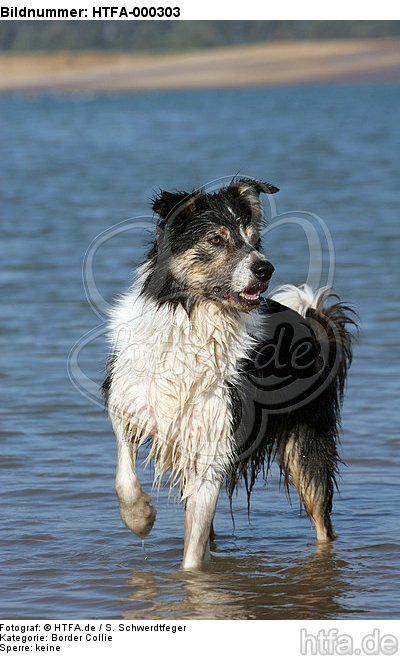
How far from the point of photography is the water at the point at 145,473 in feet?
18.0

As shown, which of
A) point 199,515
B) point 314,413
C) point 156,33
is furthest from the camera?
point 156,33

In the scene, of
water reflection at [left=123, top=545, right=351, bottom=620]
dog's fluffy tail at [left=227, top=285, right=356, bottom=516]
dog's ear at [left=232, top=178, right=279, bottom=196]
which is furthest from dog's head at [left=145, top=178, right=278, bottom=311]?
water reflection at [left=123, top=545, right=351, bottom=620]

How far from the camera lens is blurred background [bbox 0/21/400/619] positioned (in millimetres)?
5566

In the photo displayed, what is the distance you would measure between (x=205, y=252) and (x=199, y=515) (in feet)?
4.08

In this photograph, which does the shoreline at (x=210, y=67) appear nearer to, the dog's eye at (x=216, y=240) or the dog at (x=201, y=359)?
the dog at (x=201, y=359)

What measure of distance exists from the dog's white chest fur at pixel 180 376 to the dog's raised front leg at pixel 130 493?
79 millimetres

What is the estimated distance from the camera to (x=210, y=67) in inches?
3061

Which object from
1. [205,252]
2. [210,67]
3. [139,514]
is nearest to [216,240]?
[205,252]

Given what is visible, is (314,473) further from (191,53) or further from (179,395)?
(191,53)

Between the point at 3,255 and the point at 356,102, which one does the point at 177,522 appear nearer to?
the point at 3,255

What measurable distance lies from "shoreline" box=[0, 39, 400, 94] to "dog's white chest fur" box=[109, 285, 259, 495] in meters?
67.4

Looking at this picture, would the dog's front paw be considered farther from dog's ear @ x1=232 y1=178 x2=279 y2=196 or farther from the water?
dog's ear @ x1=232 y1=178 x2=279 y2=196

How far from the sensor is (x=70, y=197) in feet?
68.1
